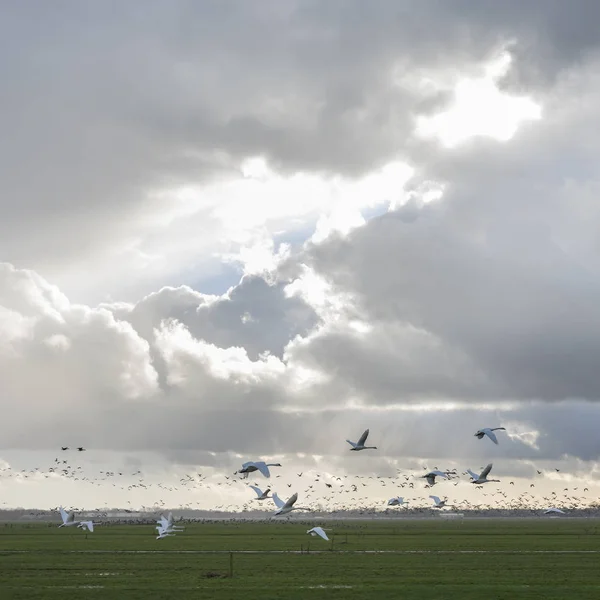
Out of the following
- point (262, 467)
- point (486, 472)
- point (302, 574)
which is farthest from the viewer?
point (486, 472)

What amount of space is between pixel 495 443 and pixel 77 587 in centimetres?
3470

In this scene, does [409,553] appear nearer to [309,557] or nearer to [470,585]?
[309,557]

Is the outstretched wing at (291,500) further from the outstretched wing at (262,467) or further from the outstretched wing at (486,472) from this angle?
the outstretched wing at (486,472)

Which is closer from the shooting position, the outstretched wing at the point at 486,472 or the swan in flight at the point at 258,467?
the swan in flight at the point at 258,467

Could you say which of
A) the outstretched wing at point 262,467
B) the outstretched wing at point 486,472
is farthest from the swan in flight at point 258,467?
the outstretched wing at point 486,472

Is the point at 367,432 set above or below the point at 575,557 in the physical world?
above

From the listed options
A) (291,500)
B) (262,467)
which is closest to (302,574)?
(291,500)

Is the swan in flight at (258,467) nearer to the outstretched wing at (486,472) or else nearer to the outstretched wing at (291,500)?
the outstretched wing at (291,500)

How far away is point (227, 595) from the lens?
2406 inches

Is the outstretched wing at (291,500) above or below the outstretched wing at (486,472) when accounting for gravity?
below

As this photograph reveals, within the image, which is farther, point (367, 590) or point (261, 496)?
point (261, 496)

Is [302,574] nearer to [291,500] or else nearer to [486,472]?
[291,500]

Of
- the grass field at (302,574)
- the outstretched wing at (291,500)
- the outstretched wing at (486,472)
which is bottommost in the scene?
the grass field at (302,574)

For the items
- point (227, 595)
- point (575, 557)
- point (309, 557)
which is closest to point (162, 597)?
point (227, 595)
